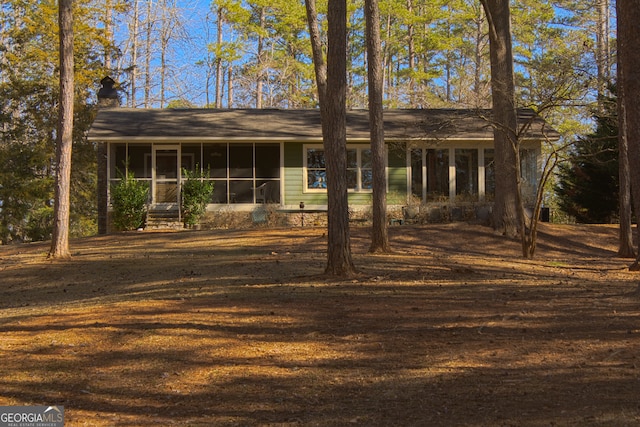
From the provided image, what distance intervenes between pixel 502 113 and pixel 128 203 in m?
11.6

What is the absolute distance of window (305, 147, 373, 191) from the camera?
80.3ft

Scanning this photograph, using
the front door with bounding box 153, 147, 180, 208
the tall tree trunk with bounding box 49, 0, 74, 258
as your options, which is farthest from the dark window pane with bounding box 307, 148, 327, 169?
the tall tree trunk with bounding box 49, 0, 74, 258

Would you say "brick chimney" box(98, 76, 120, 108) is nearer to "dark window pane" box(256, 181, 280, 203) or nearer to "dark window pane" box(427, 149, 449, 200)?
"dark window pane" box(256, 181, 280, 203)

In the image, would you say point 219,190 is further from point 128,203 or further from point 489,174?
point 489,174

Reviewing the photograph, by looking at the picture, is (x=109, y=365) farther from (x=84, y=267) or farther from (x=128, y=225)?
(x=128, y=225)

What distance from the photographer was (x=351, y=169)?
2459 centimetres

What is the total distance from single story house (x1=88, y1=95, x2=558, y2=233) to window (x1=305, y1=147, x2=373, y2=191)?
0.11 ft

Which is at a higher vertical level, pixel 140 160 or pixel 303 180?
pixel 140 160

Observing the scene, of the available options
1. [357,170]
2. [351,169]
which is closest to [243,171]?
[351,169]

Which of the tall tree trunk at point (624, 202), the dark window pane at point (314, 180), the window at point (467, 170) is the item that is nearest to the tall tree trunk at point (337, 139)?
the tall tree trunk at point (624, 202)

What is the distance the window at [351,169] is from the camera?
80.3 ft

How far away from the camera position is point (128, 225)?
22.7m

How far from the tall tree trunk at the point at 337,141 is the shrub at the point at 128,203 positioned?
41.4ft

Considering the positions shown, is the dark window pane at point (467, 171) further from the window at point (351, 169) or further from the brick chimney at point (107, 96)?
the brick chimney at point (107, 96)
